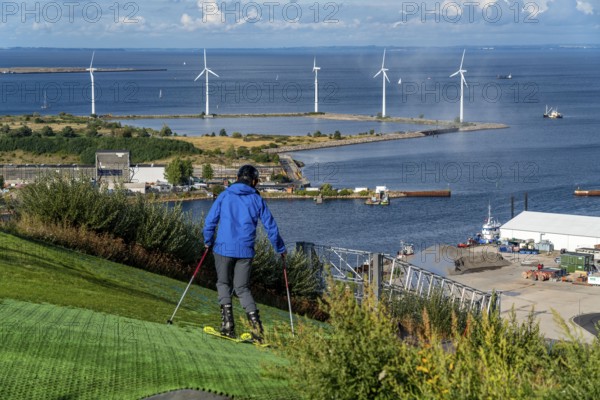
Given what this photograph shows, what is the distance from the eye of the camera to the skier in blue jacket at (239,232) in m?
6.30

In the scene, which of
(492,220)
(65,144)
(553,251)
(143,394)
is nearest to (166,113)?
(65,144)

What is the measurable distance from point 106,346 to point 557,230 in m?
34.6

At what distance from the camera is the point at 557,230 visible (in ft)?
125

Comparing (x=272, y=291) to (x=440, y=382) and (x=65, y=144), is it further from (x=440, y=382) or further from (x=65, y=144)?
(x=65, y=144)

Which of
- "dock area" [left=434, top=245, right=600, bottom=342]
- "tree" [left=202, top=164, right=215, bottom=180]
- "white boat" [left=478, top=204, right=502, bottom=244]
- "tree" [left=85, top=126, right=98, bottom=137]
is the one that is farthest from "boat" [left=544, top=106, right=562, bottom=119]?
"dock area" [left=434, top=245, right=600, bottom=342]

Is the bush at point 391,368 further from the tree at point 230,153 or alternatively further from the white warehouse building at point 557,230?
the tree at point 230,153

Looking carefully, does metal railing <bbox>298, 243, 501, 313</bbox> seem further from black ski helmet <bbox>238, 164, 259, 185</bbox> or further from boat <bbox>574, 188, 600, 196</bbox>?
boat <bbox>574, 188, 600, 196</bbox>

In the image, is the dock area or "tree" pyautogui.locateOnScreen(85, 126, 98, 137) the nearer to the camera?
the dock area

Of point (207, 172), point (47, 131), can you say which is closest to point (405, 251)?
point (207, 172)

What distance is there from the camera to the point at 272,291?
11.4 m

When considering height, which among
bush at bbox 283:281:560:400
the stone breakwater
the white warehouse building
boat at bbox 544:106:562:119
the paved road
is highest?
boat at bbox 544:106:562:119

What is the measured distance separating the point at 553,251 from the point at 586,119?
216ft

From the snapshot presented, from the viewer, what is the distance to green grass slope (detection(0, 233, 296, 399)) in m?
4.89

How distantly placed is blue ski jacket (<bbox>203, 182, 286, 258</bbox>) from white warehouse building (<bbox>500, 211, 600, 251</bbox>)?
3285 cm
